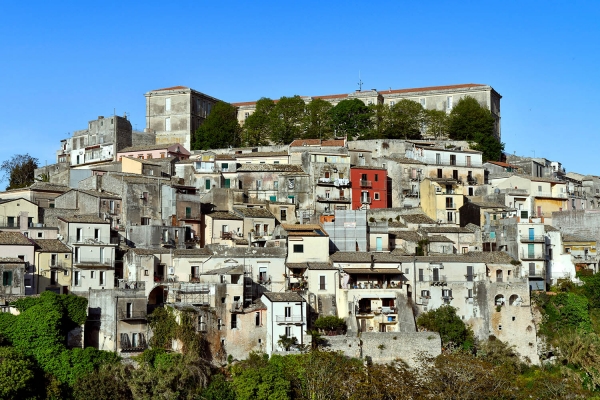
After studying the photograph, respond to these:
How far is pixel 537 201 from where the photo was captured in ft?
258

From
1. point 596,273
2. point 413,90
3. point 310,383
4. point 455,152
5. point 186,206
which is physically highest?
point 413,90

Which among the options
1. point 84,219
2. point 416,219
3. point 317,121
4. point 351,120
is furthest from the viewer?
point 317,121

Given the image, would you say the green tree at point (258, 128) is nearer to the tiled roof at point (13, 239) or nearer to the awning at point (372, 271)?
the awning at point (372, 271)

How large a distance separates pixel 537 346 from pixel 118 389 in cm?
2620

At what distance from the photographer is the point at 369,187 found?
76.6 m

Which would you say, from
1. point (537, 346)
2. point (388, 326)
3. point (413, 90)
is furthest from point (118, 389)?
point (413, 90)

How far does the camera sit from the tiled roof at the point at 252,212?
6806cm

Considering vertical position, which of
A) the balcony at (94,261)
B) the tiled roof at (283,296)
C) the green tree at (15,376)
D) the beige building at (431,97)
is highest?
the beige building at (431,97)

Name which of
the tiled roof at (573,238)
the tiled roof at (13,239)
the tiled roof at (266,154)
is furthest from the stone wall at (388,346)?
the tiled roof at (266,154)

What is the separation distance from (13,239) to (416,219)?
2922cm

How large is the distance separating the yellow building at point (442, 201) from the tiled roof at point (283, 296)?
20721mm

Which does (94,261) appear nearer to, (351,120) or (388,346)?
(388,346)

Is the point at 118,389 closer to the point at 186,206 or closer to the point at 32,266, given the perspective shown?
the point at 32,266

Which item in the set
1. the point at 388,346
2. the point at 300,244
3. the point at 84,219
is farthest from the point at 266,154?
the point at 388,346
